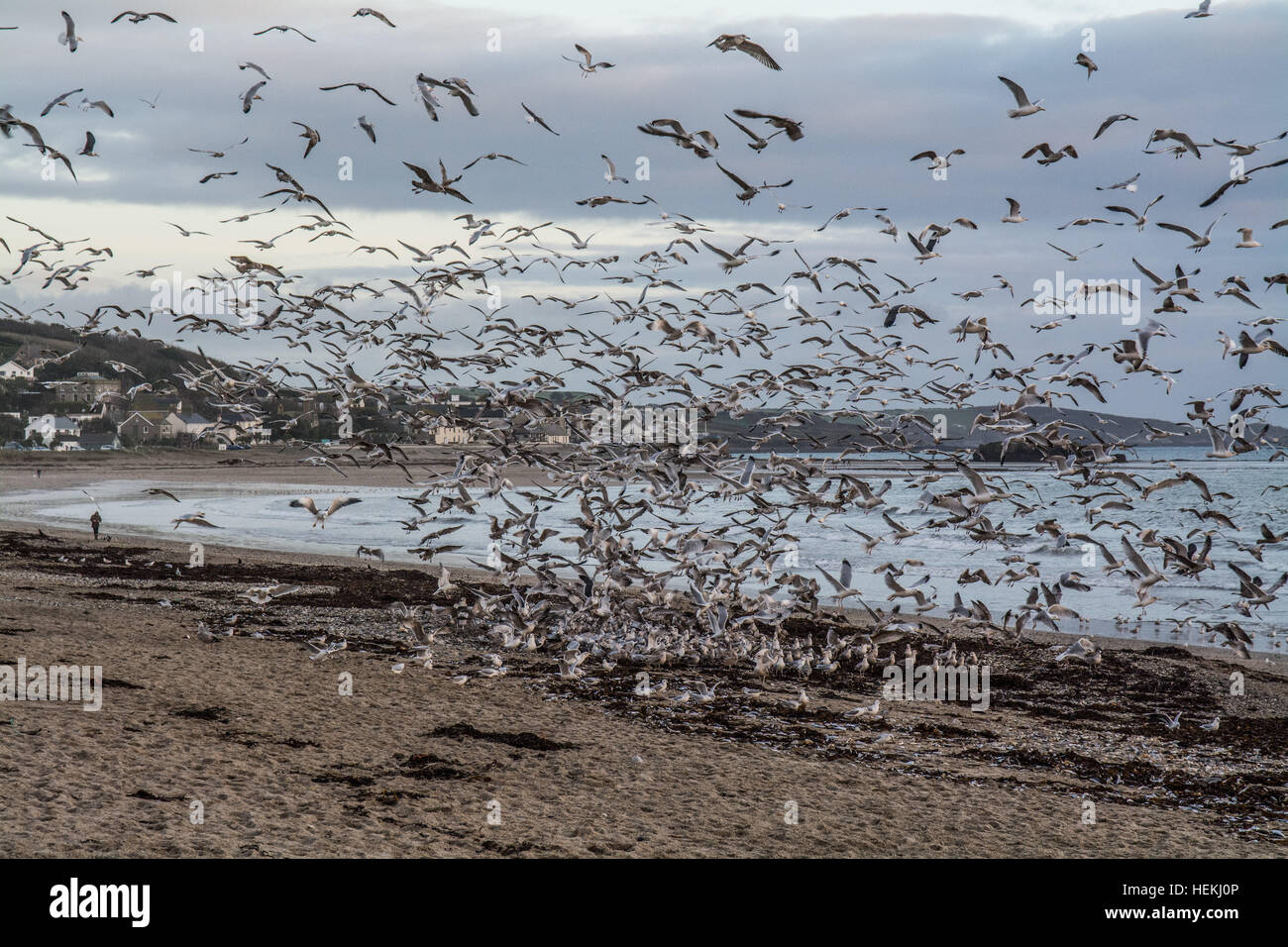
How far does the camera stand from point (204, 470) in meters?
78.5

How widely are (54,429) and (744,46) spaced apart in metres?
100

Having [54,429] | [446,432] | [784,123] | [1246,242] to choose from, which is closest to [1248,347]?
[1246,242]

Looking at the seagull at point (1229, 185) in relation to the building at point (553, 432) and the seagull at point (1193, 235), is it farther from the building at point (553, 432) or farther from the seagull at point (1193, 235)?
the building at point (553, 432)

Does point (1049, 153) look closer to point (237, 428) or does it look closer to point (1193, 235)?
point (1193, 235)

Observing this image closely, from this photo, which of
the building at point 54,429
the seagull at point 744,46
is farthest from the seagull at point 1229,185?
the building at point 54,429

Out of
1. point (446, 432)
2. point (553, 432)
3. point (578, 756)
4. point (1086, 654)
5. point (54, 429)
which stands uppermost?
point (54, 429)

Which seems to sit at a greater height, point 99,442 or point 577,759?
point 99,442

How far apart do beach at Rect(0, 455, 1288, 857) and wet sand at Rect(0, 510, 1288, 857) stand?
4 cm

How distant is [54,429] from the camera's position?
91.7 m

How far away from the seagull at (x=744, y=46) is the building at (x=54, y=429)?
9351cm

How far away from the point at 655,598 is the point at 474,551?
17586mm

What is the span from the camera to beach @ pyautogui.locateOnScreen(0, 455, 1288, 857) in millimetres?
7094

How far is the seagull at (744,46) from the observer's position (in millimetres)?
7848

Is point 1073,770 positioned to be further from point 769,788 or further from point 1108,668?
point 1108,668
